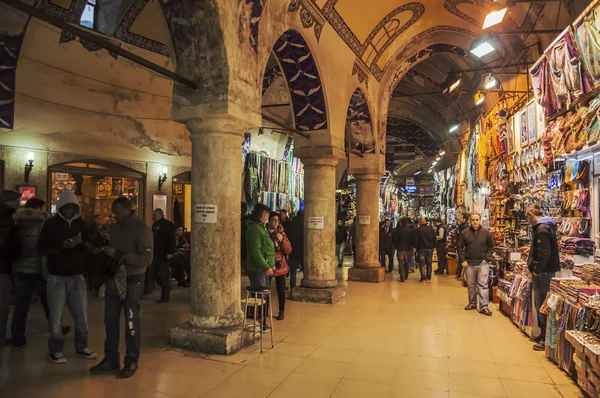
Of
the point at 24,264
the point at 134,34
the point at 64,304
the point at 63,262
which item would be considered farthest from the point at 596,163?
the point at 134,34

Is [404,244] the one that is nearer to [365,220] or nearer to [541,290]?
[365,220]

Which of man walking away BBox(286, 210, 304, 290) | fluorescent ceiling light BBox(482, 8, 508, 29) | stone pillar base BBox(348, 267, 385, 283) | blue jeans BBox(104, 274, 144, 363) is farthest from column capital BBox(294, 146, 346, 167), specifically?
blue jeans BBox(104, 274, 144, 363)

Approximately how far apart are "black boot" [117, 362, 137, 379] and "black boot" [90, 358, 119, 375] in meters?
0.11

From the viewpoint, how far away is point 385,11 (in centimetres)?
869

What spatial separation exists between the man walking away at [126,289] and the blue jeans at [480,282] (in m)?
5.20

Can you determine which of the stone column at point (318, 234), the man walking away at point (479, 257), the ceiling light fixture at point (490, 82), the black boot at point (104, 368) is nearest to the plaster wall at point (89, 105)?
the stone column at point (318, 234)

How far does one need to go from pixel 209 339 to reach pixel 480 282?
14.6 ft

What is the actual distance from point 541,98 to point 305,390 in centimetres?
593

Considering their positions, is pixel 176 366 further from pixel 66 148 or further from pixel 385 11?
pixel 385 11

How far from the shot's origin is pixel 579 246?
19.0 feet

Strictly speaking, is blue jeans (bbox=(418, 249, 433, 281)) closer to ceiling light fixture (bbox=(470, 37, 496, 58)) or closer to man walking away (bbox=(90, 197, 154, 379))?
ceiling light fixture (bbox=(470, 37, 496, 58))

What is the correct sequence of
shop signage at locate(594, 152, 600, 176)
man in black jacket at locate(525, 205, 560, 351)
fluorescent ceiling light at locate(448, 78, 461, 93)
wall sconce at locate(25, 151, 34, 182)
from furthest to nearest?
fluorescent ceiling light at locate(448, 78, 461, 93)
wall sconce at locate(25, 151, 34, 182)
shop signage at locate(594, 152, 600, 176)
man in black jacket at locate(525, 205, 560, 351)

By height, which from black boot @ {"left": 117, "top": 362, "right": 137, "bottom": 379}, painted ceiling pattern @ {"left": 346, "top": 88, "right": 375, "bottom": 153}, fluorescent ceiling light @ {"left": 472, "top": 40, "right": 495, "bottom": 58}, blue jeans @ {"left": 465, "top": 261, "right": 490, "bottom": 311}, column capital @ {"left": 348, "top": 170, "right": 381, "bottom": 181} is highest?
fluorescent ceiling light @ {"left": 472, "top": 40, "right": 495, "bottom": 58}

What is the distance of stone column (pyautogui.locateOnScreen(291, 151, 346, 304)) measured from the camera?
25.7 ft
